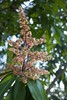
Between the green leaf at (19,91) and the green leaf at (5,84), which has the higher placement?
the green leaf at (5,84)

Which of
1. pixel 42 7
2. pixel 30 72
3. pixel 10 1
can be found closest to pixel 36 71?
pixel 30 72

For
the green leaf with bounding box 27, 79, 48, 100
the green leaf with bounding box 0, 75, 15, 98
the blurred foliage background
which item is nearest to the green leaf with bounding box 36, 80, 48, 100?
the green leaf with bounding box 27, 79, 48, 100

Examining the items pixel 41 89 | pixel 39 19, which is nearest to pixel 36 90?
pixel 41 89

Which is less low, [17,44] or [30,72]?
[17,44]

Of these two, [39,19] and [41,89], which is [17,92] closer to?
[41,89]

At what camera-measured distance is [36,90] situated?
39.4 inches

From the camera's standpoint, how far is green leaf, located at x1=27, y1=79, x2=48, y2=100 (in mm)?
979

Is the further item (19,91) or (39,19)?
(39,19)

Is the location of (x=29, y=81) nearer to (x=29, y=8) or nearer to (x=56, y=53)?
(x=29, y=8)

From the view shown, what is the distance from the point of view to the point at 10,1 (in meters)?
2.54

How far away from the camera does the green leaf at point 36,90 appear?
98cm

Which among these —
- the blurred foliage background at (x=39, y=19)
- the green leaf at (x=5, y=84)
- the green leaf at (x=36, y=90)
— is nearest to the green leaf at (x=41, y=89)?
the green leaf at (x=36, y=90)

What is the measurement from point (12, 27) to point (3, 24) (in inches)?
4.5

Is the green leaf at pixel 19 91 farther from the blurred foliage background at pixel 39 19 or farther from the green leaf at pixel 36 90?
the blurred foliage background at pixel 39 19
